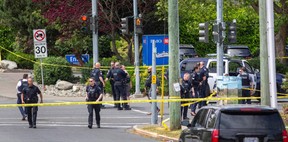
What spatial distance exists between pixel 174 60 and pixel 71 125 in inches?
204

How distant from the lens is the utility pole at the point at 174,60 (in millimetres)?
23312

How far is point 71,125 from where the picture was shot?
1064 inches

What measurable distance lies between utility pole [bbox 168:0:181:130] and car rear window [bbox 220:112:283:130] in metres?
8.03

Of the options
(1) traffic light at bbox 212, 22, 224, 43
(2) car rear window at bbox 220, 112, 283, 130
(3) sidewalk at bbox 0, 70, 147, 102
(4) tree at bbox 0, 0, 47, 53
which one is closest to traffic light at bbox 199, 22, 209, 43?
(1) traffic light at bbox 212, 22, 224, 43

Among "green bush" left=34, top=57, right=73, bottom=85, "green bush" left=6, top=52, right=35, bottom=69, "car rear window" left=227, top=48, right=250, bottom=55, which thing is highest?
"car rear window" left=227, top=48, right=250, bottom=55

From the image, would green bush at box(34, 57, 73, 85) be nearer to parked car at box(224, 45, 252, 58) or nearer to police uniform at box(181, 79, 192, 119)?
parked car at box(224, 45, 252, 58)

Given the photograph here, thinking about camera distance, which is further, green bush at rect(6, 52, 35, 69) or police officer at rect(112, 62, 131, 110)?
green bush at rect(6, 52, 35, 69)

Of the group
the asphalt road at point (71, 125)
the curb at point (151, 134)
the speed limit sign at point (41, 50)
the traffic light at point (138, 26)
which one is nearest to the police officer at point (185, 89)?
the asphalt road at point (71, 125)

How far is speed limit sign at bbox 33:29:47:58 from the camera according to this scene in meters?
39.6

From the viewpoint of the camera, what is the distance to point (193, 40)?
6009cm

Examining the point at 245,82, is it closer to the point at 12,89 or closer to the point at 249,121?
the point at 12,89

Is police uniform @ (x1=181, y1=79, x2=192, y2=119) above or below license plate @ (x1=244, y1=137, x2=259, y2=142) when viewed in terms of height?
above

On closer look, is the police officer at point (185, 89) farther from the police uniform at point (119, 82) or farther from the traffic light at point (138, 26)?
the traffic light at point (138, 26)

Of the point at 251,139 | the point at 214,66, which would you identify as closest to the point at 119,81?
the point at 214,66
